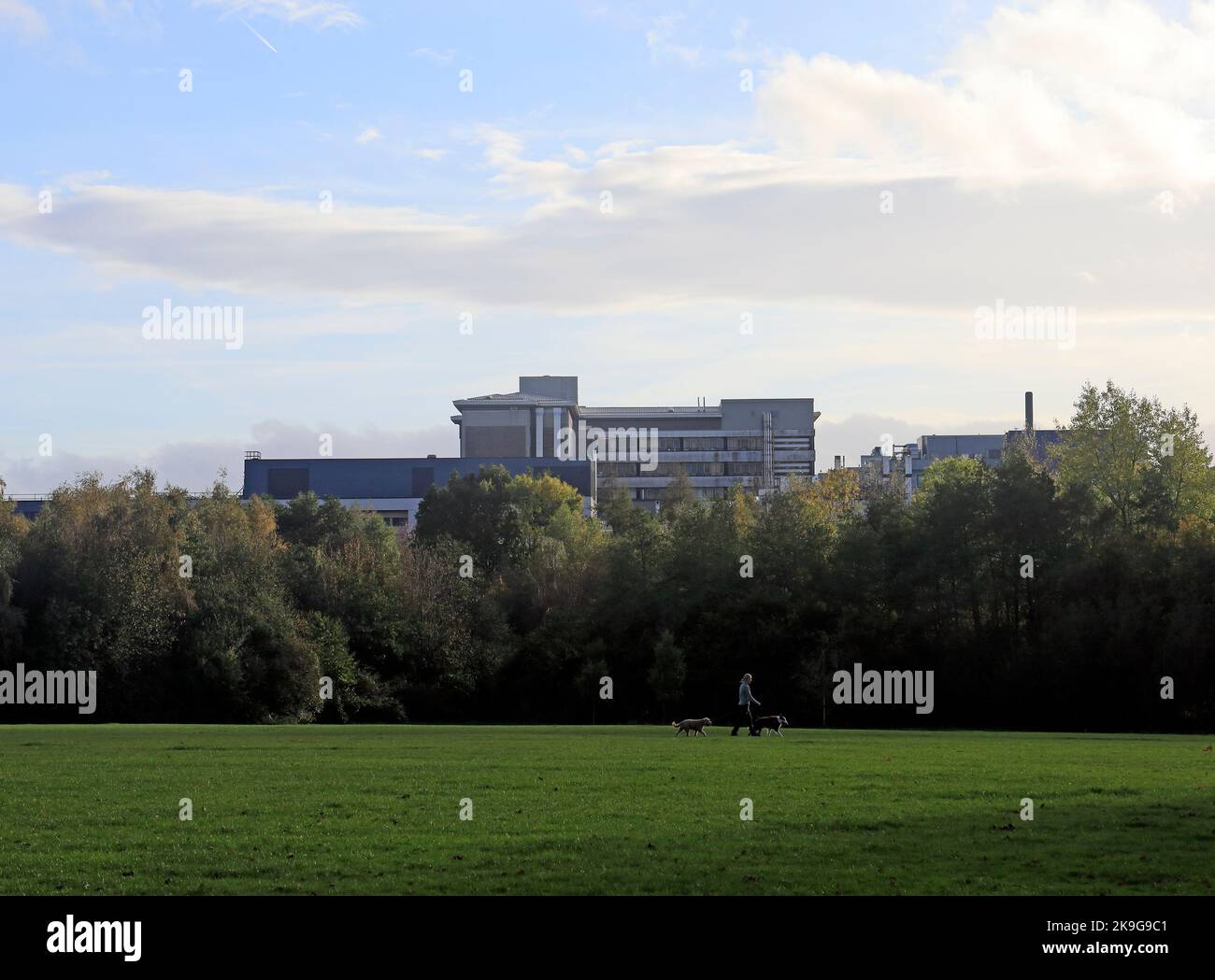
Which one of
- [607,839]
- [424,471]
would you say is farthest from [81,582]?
[424,471]

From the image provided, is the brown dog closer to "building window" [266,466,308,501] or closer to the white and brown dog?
the white and brown dog

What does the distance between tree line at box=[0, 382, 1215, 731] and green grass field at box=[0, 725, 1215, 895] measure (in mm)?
40427

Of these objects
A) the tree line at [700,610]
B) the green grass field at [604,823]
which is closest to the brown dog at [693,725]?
the green grass field at [604,823]

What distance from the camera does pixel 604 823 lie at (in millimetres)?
22375

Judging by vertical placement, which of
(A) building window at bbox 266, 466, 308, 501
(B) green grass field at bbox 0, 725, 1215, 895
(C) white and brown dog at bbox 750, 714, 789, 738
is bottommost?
(C) white and brown dog at bbox 750, 714, 789, 738

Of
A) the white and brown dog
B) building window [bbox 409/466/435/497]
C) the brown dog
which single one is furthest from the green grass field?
building window [bbox 409/466/435/497]

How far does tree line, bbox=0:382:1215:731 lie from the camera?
77625 millimetres

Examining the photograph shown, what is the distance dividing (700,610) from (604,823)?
64.8 m

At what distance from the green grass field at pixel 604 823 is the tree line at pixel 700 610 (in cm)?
4043

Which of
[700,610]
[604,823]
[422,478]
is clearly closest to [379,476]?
[422,478]

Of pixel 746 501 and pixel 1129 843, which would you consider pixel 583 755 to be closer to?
pixel 1129 843

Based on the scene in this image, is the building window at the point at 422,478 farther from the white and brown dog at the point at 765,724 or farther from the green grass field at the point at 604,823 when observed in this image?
the green grass field at the point at 604,823

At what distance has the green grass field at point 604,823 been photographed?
17.7m
